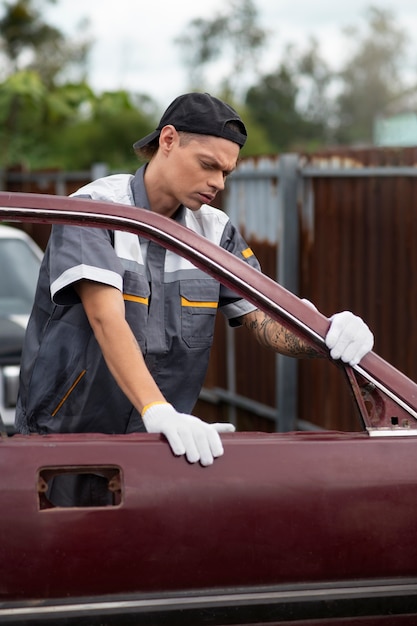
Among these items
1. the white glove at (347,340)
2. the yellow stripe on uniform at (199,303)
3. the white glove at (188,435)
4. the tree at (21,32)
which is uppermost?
the tree at (21,32)

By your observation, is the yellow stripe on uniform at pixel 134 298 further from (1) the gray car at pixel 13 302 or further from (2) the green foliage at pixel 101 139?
(2) the green foliage at pixel 101 139

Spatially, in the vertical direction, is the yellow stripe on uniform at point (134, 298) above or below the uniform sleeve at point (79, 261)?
below

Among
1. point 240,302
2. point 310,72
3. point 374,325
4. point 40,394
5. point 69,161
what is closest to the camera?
point 40,394

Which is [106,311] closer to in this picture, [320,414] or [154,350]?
[154,350]

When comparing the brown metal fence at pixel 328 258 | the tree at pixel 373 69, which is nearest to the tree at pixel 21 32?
the brown metal fence at pixel 328 258

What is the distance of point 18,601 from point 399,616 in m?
0.84

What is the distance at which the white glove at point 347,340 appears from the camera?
92.9 inches

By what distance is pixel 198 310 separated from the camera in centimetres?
276

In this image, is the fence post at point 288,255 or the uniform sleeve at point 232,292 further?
the fence post at point 288,255

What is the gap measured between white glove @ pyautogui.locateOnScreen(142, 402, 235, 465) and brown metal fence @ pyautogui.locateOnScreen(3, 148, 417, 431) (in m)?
2.95

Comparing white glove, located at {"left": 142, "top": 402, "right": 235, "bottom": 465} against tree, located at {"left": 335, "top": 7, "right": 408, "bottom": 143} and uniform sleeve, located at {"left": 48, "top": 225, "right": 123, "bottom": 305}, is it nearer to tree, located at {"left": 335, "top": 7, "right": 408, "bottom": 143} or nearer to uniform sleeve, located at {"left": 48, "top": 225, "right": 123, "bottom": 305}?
uniform sleeve, located at {"left": 48, "top": 225, "right": 123, "bottom": 305}

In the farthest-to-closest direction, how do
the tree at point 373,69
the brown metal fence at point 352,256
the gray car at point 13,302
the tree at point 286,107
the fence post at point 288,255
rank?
the tree at point 373,69 → the tree at point 286,107 → the fence post at point 288,255 → the brown metal fence at point 352,256 → the gray car at point 13,302

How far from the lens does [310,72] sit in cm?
6631

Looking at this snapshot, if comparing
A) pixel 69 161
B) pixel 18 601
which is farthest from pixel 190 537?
pixel 69 161
